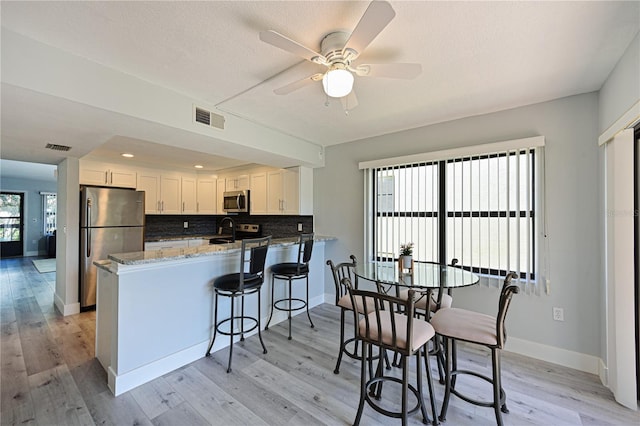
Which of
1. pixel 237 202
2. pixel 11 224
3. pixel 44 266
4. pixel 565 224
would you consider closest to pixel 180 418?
pixel 565 224

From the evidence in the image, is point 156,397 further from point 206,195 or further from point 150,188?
point 206,195

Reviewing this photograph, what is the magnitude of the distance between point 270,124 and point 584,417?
11.8 ft

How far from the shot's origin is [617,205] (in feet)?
6.48

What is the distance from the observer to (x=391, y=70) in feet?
5.46

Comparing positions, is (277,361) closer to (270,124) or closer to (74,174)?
(270,124)

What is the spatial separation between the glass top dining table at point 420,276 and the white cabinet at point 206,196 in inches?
158

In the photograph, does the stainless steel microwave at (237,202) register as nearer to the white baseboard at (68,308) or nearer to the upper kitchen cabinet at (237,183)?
the upper kitchen cabinet at (237,183)

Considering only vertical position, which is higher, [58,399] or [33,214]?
[33,214]

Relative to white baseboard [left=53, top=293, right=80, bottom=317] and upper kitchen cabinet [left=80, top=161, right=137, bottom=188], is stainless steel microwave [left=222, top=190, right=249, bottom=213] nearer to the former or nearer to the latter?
upper kitchen cabinet [left=80, top=161, right=137, bottom=188]

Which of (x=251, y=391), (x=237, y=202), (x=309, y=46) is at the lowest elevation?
(x=251, y=391)

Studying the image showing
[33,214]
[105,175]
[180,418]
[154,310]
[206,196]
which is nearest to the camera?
[180,418]

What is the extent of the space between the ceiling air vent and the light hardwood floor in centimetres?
220

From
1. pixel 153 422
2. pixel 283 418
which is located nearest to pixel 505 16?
pixel 283 418

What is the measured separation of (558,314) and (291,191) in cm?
345
